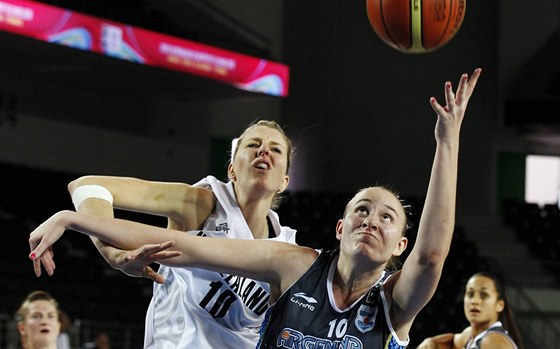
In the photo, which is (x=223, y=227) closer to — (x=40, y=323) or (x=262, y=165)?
(x=262, y=165)

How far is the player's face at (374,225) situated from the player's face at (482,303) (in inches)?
87.2

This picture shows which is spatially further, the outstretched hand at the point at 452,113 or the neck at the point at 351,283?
the neck at the point at 351,283

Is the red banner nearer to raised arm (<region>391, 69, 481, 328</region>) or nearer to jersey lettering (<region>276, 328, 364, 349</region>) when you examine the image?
jersey lettering (<region>276, 328, 364, 349</region>)

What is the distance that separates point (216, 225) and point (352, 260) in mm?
969

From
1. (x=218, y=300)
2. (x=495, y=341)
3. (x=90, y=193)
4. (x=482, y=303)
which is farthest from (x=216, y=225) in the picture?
(x=482, y=303)

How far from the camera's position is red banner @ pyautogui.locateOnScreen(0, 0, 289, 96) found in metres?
12.5

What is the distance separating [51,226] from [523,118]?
16.5 metres

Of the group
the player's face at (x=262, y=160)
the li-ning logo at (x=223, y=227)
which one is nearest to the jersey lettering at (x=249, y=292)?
the li-ning logo at (x=223, y=227)

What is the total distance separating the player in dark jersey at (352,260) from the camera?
2.92 m

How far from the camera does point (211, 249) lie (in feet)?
10.2

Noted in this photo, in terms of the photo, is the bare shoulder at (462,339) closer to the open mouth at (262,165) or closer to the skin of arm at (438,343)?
the skin of arm at (438,343)

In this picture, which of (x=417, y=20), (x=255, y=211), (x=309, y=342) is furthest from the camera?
(x=417, y=20)

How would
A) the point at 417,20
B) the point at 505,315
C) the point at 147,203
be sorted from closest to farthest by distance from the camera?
the point at 147,203, the point at 417,20, the point at 505,315

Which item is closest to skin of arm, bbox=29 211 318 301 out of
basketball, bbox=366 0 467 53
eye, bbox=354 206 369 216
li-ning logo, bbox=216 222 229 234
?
eye, bbox=354 206 369 216
